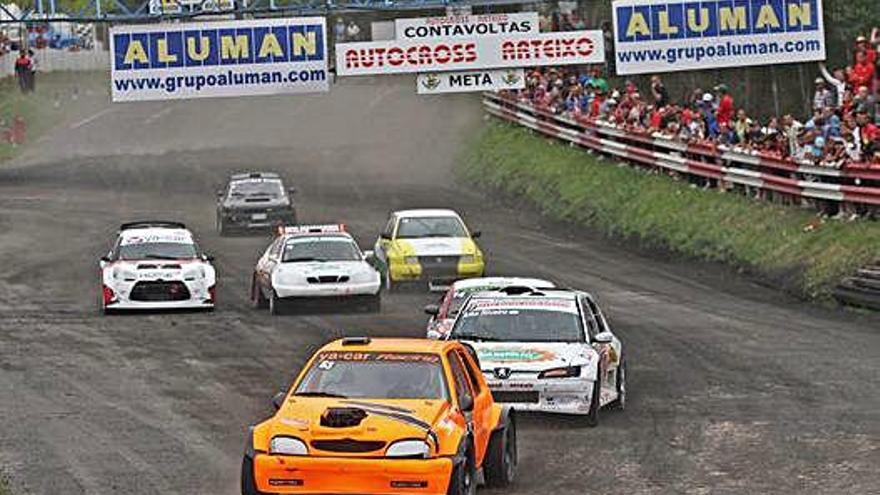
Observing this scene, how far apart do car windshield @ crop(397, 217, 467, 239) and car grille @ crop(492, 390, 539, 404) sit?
1466 cm

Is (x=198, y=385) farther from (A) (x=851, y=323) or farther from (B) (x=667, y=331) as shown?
(A) (x=851, y=323)

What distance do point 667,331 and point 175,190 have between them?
27.7 meters

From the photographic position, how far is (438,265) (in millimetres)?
32406

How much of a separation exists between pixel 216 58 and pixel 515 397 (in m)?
17.8

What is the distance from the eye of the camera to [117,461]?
1694 centimetres

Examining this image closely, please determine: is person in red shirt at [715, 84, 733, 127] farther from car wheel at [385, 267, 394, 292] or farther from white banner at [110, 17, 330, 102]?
car wheel at [385, 267, 394, 292]

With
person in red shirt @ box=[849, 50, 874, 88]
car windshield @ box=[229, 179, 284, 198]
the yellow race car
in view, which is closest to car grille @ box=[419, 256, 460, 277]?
the yellow race car

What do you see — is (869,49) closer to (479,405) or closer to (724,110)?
(724,110)

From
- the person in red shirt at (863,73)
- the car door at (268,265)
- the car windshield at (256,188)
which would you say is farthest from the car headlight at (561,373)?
the car windshield at (256,188)

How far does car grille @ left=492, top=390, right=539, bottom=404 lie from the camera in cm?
1869

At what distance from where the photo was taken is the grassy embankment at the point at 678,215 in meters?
29.9

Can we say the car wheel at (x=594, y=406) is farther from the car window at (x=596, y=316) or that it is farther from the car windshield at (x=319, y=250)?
the car windshield at (x=319, y=250)

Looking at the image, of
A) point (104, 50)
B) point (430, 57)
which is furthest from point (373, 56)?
point (104, 50)

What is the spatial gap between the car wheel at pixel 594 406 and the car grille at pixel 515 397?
0.57 m
